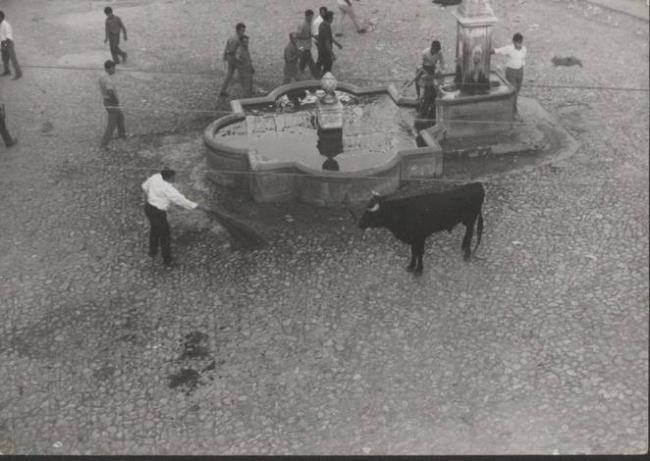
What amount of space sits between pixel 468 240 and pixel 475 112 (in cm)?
373

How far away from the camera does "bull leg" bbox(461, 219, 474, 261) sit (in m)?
9.72

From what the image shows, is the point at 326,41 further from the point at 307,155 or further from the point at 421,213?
the point at 421,213

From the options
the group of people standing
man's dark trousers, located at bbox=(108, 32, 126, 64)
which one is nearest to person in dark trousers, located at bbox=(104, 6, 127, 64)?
man's dark trousers, located at bbox=(108, 32, 126, 64)

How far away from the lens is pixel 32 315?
9266 mm

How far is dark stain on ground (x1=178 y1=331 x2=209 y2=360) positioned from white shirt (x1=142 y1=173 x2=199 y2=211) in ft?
6.13

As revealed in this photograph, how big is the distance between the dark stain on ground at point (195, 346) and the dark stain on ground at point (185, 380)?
24 centimetres

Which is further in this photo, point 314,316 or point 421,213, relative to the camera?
point 421,213

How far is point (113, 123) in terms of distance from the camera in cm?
1329

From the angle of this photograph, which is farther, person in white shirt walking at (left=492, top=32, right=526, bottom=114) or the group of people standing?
the group of people standing

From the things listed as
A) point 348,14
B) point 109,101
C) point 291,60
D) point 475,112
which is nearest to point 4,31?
point 109,101

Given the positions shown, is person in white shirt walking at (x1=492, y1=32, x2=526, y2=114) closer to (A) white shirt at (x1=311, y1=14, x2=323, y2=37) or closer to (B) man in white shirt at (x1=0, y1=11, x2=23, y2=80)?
(A) white shirt at (x1=311, y1=14, x2=323, y2=37)

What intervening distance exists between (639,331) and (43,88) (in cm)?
1335

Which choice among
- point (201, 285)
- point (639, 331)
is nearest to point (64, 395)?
point (201, 285)

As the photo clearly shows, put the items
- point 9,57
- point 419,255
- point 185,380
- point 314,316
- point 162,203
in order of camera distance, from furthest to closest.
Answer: point 9,57 → point 162,203 → point 419,255 → point 314,316 → point 185,380
